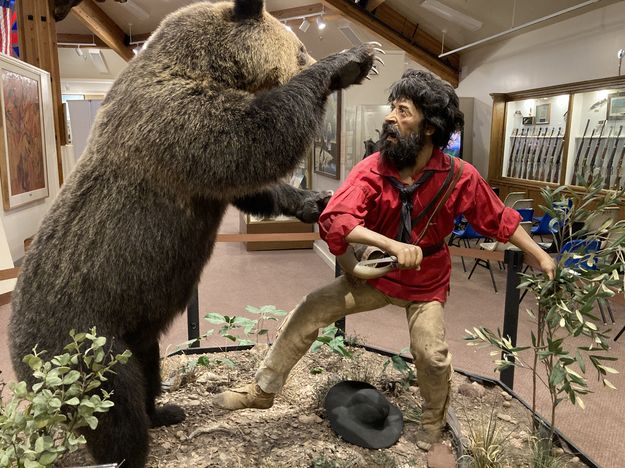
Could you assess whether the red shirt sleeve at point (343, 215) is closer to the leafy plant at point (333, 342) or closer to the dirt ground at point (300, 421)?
the dirt ground at point (300, 421)

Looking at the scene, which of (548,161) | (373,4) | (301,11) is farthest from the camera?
(301,11)

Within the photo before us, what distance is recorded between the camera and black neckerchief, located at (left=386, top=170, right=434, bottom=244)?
1.94 meters

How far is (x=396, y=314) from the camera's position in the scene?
4.52 meters

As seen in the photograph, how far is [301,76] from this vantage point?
172cm

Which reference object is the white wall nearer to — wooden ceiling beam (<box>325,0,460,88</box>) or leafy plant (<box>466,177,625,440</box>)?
wooden ceiling beam (<box>325,0,460,88</box>)

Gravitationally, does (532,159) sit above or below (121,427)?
above

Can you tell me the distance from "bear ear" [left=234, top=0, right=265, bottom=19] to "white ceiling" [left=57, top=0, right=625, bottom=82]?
5509 millimetres

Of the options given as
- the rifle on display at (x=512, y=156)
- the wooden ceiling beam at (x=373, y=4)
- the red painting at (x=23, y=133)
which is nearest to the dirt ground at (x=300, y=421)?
the red painting at (x=23, y=133)

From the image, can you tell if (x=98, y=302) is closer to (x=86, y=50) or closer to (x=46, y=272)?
(x=46, y=272)

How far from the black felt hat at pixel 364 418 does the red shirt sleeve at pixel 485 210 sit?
3.10 feet

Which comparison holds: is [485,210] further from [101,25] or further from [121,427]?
[101,25]

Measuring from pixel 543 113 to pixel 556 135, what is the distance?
49 cm

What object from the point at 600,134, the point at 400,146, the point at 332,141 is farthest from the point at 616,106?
the point at 400,146

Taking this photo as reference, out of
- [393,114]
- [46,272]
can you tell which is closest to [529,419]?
[393,114]
